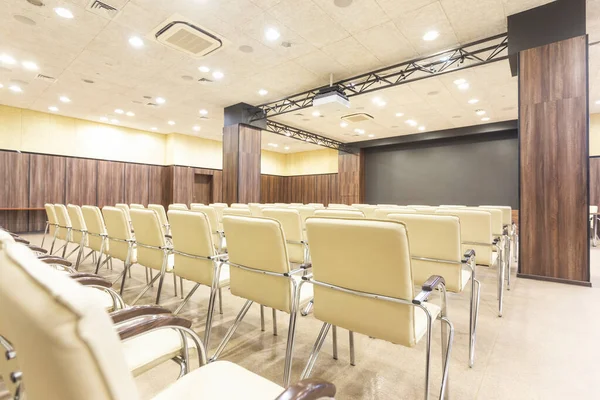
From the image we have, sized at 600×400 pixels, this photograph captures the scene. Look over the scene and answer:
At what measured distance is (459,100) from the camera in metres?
8.30

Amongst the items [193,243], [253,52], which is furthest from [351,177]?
[193,243]

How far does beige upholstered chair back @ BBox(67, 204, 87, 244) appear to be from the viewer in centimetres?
393

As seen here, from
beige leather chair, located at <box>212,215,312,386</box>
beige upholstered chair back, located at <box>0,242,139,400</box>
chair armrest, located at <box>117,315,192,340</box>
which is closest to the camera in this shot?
beige upholstered chair back, located at <box>0,242,139,400</box>

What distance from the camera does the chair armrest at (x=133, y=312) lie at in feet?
3.44

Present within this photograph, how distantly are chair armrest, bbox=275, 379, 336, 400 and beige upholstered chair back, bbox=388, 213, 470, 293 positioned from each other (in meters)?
1.47

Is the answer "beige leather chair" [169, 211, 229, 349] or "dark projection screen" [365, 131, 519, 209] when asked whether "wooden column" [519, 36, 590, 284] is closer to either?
"beige leather chair" [169, 211, 229, 349]

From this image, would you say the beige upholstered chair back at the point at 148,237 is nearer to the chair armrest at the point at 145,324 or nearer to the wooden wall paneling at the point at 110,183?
the chair armrest at the point at 145,324

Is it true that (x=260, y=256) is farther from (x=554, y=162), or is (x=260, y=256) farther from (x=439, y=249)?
(x=554, y=162)

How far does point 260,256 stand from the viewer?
188 cm

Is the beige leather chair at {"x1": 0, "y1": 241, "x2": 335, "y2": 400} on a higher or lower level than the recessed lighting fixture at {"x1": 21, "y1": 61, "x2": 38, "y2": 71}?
lower

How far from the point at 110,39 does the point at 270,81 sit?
10.8ft

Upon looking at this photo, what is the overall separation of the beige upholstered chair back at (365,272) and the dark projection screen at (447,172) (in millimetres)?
11980

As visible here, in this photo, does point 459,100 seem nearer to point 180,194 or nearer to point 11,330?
point 11,330

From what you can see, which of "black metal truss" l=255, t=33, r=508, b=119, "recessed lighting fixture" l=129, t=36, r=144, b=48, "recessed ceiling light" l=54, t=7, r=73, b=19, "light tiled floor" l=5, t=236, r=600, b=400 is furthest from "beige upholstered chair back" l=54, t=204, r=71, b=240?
"black metal truss" l=255, t=33, r=508, b=119
